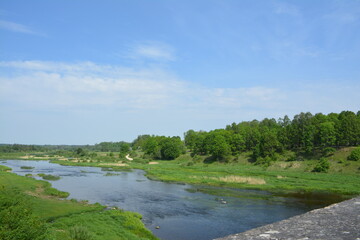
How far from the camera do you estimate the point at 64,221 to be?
27.0m

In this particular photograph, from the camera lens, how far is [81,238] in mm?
21328

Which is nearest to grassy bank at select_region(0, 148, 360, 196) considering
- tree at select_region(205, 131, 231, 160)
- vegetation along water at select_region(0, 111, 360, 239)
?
vegetation along water at select_region(0, 111, 360, 239)

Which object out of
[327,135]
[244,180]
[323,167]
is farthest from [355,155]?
[244,180]

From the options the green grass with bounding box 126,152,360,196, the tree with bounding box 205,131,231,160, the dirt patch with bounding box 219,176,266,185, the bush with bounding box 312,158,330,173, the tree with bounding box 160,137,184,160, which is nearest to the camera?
the green grass with bounding box 126,152,360,196

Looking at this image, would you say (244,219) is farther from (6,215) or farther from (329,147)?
(329,147)

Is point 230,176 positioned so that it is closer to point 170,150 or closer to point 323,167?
point 323,167

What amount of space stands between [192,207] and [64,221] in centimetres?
1842

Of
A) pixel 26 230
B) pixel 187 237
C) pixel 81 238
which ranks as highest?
pixel 26 230

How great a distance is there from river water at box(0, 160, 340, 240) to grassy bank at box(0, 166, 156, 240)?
3.36 meters

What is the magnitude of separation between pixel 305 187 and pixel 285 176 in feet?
49.3

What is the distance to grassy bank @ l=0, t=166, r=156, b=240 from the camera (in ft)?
44.5

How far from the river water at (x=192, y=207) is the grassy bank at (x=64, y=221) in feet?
11.0

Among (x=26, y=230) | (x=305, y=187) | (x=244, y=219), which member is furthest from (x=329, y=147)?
(x=26, y=230)

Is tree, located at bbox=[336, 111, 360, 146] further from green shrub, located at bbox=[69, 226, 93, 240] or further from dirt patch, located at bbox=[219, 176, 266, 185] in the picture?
green shrub, located at bbox=[69, 226, 93, 240]
